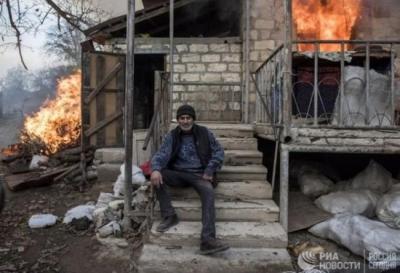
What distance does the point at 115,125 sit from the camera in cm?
917

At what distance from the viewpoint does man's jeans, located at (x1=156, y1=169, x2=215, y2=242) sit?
15.6ft

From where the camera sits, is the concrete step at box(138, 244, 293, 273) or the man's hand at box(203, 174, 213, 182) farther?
the man's hand at box(203, 174, 213, 182)

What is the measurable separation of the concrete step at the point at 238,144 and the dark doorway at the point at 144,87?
542 centimetres

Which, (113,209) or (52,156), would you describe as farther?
(52,156)

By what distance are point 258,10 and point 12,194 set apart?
6.84 m

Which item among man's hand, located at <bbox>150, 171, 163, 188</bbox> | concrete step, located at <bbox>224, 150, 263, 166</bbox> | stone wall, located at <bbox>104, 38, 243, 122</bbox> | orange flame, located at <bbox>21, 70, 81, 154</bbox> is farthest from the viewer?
orange flame, located at <bbox>21, 70, 81, 154</bbox>

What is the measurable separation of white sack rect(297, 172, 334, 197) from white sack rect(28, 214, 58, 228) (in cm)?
408

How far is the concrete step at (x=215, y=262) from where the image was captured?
4500 millimetres

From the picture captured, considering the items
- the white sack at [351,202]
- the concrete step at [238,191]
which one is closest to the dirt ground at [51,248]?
the concrete step at [238,191]

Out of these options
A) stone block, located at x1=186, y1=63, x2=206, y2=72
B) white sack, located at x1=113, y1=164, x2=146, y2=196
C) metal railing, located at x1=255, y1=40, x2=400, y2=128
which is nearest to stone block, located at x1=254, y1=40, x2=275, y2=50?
stone block, located at x1=186, y1=63, x2=206, y2=72

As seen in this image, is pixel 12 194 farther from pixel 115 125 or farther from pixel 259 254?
pixel 259 254

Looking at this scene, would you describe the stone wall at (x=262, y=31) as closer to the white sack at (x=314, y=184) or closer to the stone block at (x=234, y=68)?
the stone block at (x=234, y=68)

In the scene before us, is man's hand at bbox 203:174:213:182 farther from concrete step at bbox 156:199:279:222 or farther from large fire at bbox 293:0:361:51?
large fire at bbox 293:0:361:51

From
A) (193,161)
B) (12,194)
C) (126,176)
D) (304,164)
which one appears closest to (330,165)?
(304,164)
